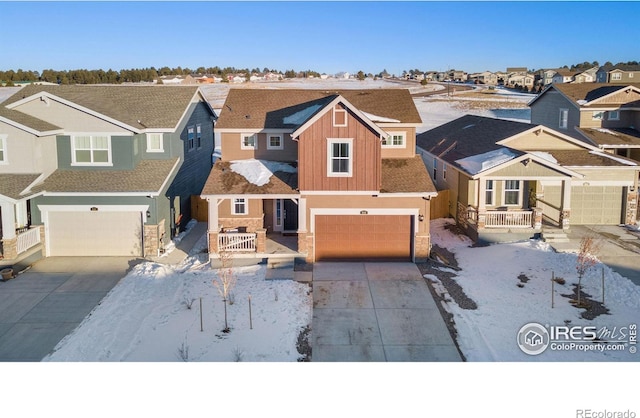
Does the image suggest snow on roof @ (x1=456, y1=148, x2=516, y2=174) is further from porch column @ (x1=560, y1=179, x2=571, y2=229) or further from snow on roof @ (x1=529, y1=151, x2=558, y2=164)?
porch column @ (x1=560, y1=179, x2=571, y2=229)

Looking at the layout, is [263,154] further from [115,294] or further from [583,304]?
[583,304]

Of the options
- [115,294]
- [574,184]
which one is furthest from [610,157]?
[115,294]

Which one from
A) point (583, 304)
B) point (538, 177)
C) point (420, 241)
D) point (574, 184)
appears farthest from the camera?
point (574, 184)

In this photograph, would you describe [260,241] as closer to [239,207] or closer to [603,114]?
[239,207]

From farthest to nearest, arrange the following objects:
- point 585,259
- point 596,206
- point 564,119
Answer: point 564,119
point 596,206
point 585,259

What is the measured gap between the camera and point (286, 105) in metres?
23.3

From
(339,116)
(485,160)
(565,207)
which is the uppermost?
(339,116)

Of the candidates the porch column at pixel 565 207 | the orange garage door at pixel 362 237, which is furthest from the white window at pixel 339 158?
the porch column at pixel 565 207

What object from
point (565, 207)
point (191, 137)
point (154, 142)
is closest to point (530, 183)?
point (565, 207)

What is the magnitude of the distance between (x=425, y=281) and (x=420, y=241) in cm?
217

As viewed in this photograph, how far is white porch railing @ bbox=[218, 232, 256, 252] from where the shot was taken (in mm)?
19141

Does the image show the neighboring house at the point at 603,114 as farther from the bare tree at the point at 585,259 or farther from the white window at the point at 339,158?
the white window at the point at 339,158

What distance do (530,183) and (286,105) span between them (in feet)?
36.5

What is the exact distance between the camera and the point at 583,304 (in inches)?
604
